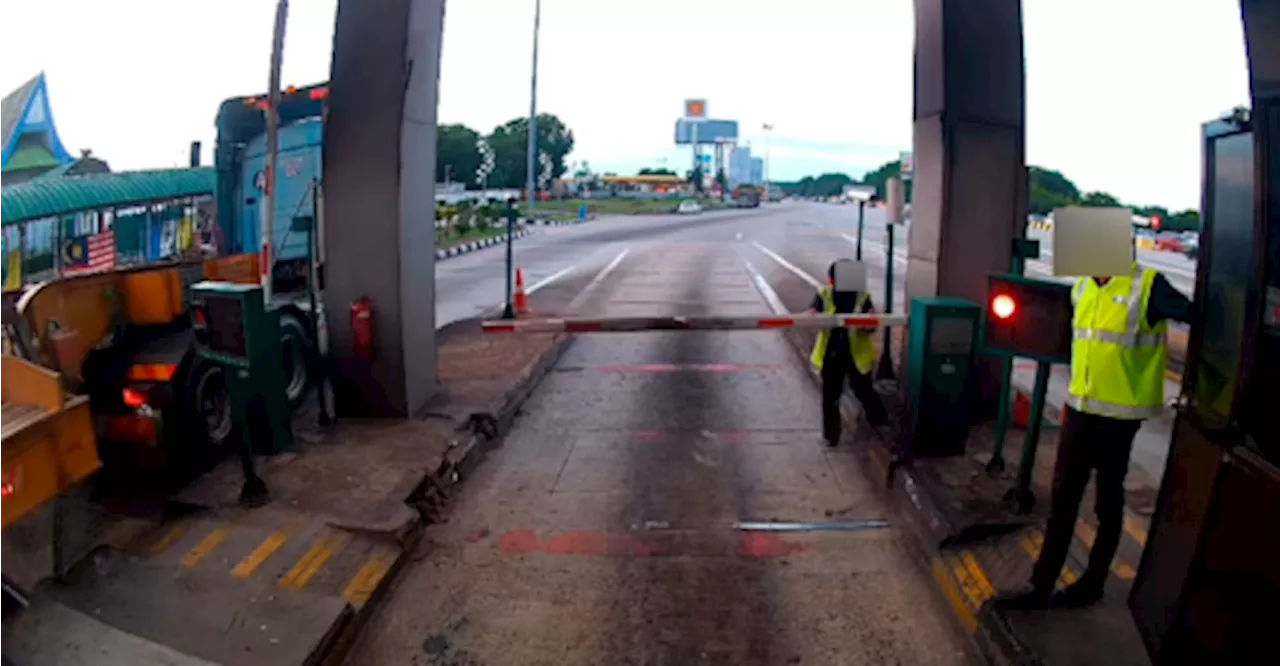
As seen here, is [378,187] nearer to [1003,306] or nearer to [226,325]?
[226,325]

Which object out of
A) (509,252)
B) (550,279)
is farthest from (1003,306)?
(550,279)

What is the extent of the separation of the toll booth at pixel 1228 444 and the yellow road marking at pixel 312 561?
4.50 metres

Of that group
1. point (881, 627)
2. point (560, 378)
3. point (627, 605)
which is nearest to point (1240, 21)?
point (881, 627)

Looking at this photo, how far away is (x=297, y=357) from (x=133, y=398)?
2.43 metres

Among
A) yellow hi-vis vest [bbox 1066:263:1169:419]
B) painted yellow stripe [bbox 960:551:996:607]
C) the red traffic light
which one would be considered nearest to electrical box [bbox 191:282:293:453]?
painted yellow stripe [bbox 960:551:996:607]

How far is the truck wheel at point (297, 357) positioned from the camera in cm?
983

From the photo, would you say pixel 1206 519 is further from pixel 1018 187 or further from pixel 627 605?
pixel 1018 187

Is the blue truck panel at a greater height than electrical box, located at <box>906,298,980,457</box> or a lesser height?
greater

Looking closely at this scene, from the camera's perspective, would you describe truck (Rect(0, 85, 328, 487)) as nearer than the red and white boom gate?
Yes

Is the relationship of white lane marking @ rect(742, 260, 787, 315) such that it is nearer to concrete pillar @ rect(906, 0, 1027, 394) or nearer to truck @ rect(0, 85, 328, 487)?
concrete pillar @ rect(906, 0, 1027, 394)

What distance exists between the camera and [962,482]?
746cm

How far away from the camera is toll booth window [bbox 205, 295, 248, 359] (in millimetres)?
7184

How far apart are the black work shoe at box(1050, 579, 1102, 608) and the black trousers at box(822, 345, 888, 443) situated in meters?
3.92

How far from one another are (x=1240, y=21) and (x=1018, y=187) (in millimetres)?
5214
